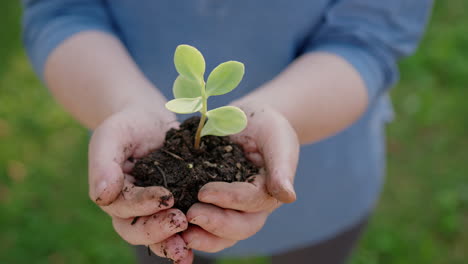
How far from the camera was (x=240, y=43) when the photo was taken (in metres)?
1.03

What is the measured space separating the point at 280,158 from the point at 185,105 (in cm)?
16

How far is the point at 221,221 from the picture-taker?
698 mm

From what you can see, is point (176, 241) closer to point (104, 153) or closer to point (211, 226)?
point (211, 226)

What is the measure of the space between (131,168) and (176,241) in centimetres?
18

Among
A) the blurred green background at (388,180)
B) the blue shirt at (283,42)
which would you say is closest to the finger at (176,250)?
the blue shirt at (283,42)

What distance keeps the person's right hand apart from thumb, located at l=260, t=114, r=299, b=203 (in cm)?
14

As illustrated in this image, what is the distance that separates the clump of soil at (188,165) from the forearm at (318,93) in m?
0.16

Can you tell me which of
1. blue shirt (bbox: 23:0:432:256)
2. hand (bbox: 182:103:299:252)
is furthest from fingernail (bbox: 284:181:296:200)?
blue shirt (bbox: 23:0:432:256)

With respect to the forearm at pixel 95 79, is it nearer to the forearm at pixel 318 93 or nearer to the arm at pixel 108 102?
the arm at pixel 108 102

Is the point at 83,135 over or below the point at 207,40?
below

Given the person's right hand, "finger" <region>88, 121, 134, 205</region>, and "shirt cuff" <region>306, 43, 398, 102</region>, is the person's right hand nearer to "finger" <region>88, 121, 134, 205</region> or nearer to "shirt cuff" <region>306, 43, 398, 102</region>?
"finger" <region>88, 121, 134, 205</region>

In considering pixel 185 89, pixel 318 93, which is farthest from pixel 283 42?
pixel 185 89

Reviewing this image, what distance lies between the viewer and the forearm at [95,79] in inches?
36.2

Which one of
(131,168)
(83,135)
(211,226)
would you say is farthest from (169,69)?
(83,135)
